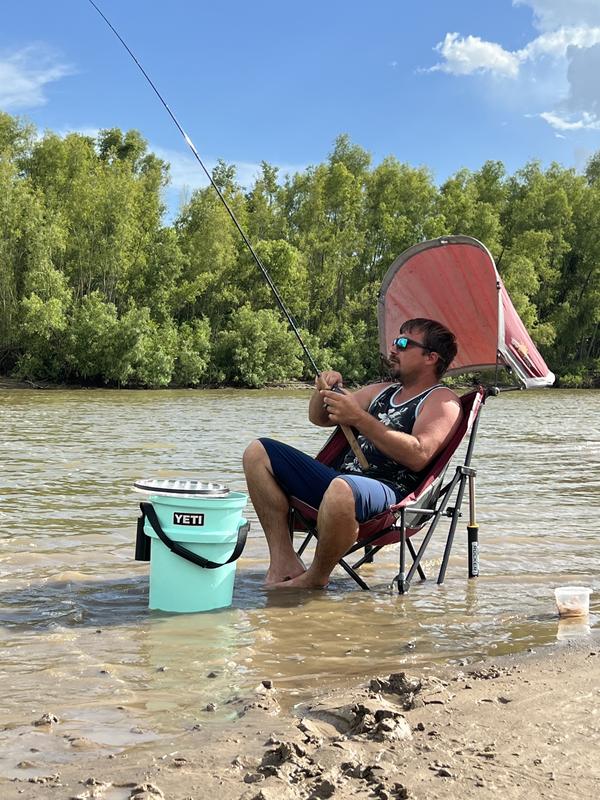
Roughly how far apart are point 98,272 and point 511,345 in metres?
39.5

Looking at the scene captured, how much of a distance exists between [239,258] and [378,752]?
148 ft

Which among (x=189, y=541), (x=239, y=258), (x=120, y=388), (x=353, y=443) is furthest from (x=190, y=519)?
(x=239, y=258)

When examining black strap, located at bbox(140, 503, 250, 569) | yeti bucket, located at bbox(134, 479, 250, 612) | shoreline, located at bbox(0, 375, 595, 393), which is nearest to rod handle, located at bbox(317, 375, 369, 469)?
yeti bucket, located at bbox(134, 479, 250, 612)

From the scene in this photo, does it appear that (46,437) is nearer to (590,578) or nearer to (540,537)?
(540,537)

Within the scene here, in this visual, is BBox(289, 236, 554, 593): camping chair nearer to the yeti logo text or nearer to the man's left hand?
the man's left hand

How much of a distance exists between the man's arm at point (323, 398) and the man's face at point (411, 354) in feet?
0.81

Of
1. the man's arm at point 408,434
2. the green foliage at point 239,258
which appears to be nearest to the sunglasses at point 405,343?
the man's arm at point 408,434

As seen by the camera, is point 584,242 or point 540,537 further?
point 584,242

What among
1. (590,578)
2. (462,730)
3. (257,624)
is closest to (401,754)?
(462,730)

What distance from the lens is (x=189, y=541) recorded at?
3.90 m

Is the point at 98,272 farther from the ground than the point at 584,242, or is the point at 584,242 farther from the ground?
the point at 584,242

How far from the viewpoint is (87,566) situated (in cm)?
503

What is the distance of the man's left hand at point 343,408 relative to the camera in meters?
4.44

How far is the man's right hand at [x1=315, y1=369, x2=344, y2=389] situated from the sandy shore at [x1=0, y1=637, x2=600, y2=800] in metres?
1.99
